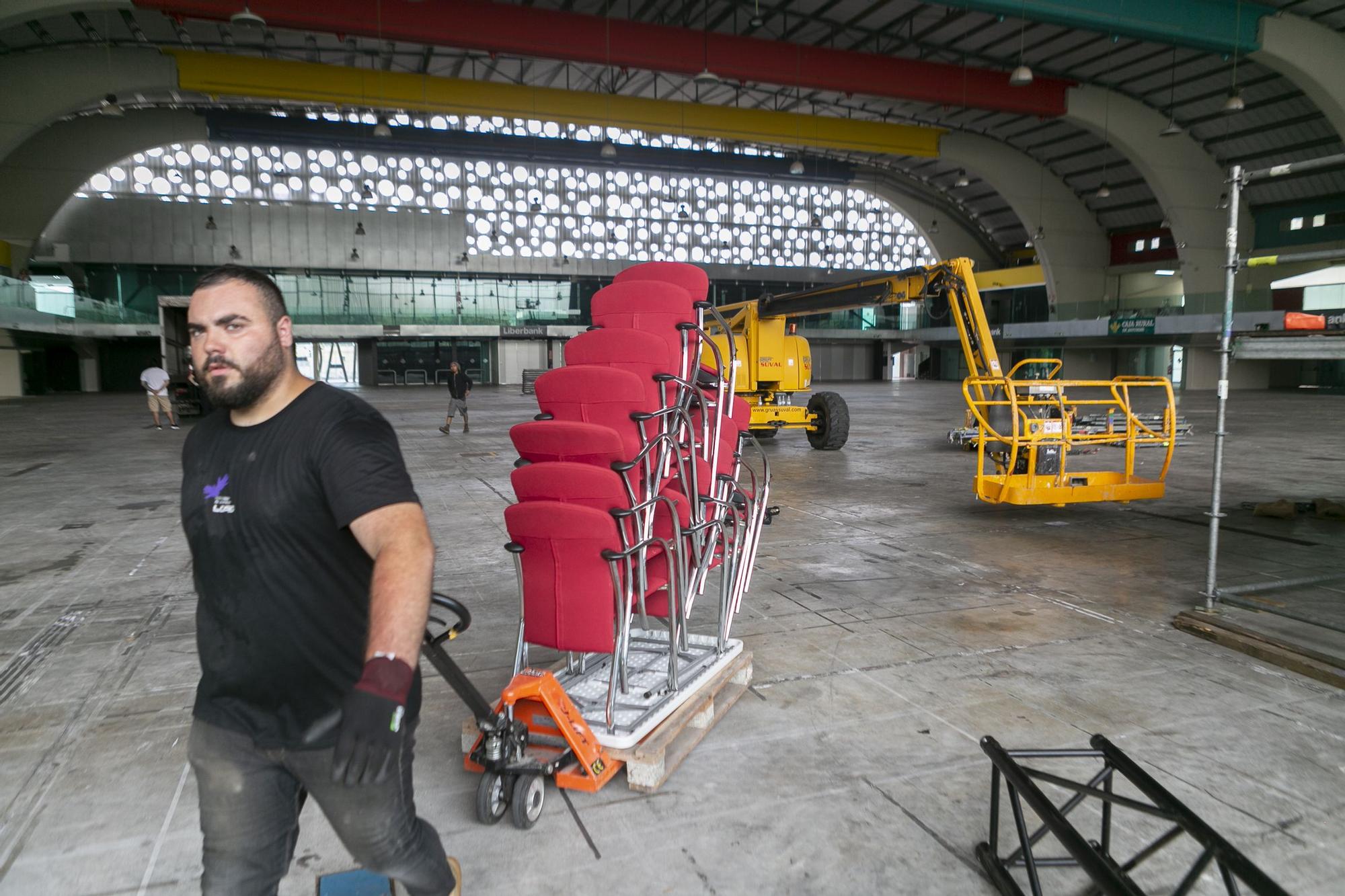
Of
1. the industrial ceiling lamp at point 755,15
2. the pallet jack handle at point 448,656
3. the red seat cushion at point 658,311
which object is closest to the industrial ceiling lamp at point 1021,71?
the industrial ceiling lamp at point 755,15

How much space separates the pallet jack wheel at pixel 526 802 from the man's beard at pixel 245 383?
1.60 metres

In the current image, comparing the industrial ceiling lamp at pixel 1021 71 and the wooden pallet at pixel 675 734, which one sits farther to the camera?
the industrial ceiling lamp at pixel 1021 71

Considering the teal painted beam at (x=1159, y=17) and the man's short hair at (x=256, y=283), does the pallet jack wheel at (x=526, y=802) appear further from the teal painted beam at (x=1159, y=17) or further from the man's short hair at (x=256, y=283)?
the teal painted beam at (x=1159, y=17)

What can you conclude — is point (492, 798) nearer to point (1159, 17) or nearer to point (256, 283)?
point (256, 283)

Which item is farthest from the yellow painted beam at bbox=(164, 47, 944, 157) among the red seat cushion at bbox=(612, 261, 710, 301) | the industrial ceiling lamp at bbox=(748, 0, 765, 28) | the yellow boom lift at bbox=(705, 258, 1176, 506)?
the red seat cushion at bbox=(612, 261, 710, 301)

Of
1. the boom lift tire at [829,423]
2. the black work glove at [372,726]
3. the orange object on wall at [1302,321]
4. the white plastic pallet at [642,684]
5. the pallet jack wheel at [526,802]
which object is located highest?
the orange object on wall at [1302,321]

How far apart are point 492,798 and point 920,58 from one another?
29046 mm

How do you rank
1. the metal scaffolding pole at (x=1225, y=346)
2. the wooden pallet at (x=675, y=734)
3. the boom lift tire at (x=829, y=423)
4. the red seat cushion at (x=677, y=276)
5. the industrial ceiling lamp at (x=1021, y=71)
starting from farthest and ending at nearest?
1. the industrial ceiling lamp at (x=1021, y=71)
2. the boom lift tire at (x=829, y=423)
3. the metal scaffolding pole at (x=1225, y=346)
4. the red seat cushion at (x=677, y=276)
5. the wooden pallet at (x=675, y=734)

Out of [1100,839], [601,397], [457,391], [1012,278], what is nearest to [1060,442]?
[1100,839]

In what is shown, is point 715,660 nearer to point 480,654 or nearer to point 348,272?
point 480,654

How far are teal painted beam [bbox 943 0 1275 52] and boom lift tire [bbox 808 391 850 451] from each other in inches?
382

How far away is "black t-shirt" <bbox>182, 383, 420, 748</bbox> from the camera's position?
5.73 ft

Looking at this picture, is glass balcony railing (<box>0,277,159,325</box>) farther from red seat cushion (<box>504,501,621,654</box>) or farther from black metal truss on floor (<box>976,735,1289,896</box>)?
black metal truss on floor (<box>976,735,1289,896</box>)

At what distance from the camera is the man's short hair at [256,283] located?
183 centimetres
